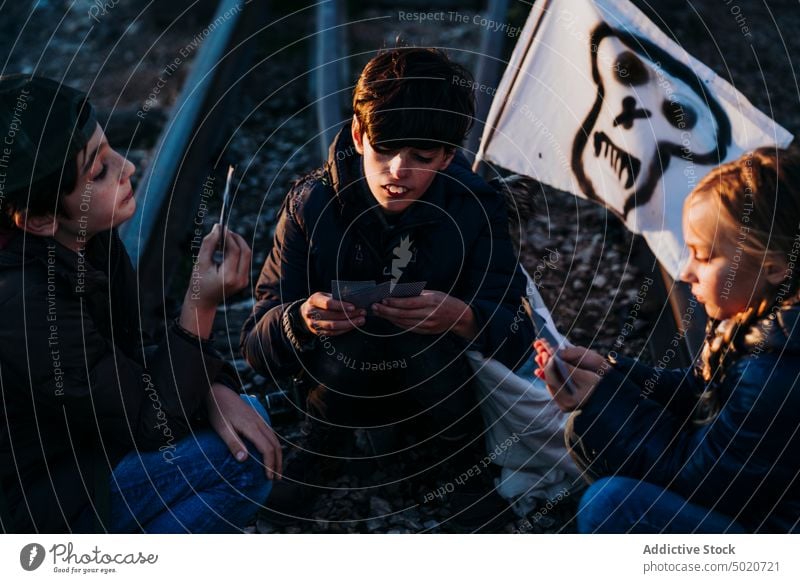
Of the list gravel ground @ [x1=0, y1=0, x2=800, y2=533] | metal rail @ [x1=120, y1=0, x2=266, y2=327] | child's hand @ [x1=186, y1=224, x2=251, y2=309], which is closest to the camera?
child's hand @ [x1=186, y1=224, x2=251, y2=309]

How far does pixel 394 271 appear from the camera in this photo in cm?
281

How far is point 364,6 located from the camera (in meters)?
6.50

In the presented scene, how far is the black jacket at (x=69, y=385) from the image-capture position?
2301 millimetres

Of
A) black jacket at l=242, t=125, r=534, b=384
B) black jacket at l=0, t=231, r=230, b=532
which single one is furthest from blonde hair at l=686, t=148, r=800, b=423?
black jacket at l=0, t=231, r=230, b=532

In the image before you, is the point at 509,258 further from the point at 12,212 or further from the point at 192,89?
the point at 192,89

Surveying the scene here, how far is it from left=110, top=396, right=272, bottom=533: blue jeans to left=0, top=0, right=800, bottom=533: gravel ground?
37 cm

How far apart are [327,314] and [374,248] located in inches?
10.3

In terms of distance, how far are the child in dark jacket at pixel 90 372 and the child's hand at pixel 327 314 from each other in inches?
8.2

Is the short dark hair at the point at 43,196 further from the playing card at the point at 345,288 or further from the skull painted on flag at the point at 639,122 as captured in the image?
the skull painted on flag at the point at 639,122

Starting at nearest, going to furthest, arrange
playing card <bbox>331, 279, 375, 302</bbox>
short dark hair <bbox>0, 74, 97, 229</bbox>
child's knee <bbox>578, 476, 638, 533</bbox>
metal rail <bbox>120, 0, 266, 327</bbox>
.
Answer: short dark hair <bbox>0, 74, 97, 229</bbox>, child's knee <bbox>578, 476, 638, 533</bbox>, playing card <bbox>331, 279, 375, 302</bbox>, metal rail <bbox>120, 0, 266, 327</bbox>

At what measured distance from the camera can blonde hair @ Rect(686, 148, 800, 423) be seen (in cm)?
234

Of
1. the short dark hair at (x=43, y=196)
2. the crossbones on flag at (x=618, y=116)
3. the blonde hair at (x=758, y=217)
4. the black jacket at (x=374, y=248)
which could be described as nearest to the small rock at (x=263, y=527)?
the black jacket at (x=374, y=248)

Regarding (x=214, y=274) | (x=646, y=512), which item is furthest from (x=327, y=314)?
(x=646, y=512)

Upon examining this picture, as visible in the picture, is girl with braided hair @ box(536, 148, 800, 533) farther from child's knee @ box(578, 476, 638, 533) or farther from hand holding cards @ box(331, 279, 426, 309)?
hand holding cards @ box(331, 279, 426, 309)
